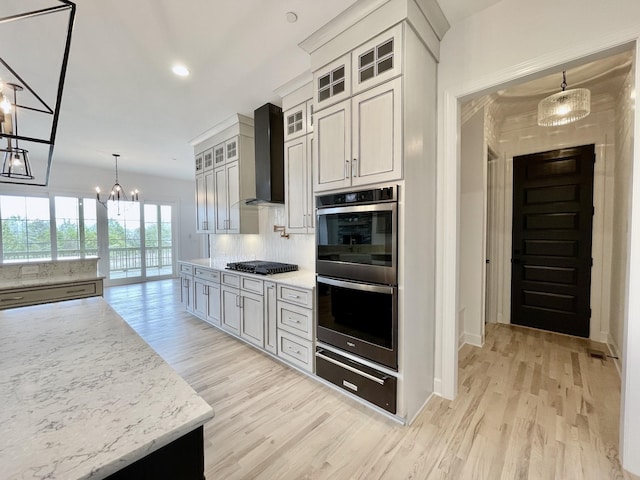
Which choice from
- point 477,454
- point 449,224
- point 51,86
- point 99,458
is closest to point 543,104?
point 449,224

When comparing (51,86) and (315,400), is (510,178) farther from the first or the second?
(51,86)

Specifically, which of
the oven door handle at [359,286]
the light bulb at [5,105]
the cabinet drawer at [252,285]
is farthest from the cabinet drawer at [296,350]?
the light bulb at [5,105]

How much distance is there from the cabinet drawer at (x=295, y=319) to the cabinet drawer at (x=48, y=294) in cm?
200

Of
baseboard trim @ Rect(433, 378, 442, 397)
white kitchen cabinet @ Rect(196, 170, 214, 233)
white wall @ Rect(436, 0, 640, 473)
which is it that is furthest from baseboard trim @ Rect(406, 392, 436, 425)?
white kitchen cabinet @ Rect(196, 170, 214, 233)

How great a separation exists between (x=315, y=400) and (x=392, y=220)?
1.59m

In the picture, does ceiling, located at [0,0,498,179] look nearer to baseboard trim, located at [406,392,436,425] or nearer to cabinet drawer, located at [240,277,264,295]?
cabinet drawer, located at [240,277,264,295]

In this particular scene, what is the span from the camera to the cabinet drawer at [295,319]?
2514mm

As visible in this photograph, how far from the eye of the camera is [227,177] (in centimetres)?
412

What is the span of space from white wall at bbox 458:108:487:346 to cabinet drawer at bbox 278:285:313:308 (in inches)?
75.5

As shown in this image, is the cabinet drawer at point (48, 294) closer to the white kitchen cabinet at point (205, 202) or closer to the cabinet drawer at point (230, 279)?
the cabinet drawer at point (230, 279)

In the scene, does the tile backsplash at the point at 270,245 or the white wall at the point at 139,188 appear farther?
the white wall at the point at 139,188

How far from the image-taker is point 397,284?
6.23 feet

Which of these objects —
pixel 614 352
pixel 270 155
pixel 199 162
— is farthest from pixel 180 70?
pixel 614 352

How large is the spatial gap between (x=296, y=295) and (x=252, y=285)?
2.32ft
